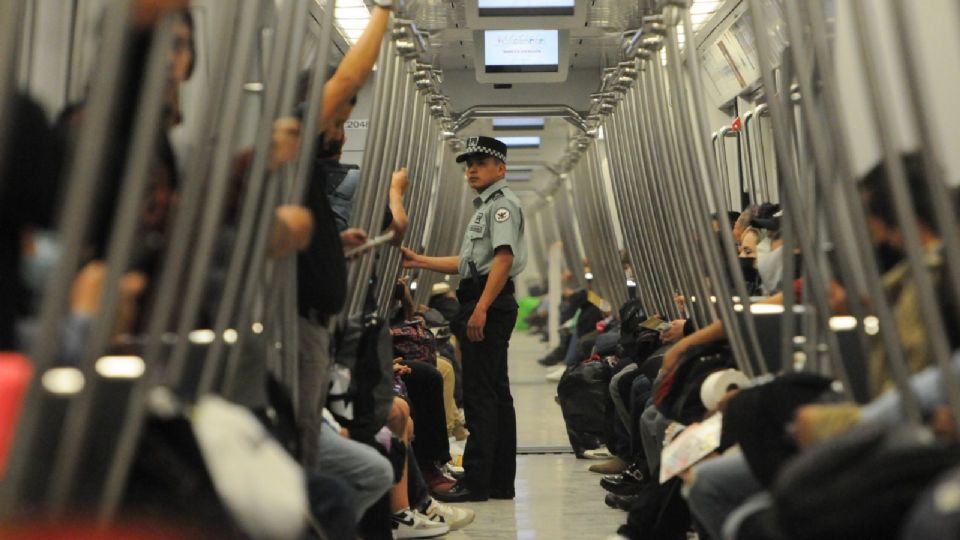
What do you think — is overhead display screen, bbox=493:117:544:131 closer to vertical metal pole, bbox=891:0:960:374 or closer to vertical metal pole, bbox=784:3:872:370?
vertical metal pole, bbox=784:3:872:370

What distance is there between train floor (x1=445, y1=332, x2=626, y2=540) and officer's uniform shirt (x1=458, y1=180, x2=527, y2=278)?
1.04m

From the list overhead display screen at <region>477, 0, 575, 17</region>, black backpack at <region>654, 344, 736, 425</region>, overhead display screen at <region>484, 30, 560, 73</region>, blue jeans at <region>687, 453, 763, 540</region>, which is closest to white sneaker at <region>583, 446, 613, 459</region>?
overhead display screen at <region>484, 30, 560, 73</region>

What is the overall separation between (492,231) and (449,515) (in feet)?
4.41

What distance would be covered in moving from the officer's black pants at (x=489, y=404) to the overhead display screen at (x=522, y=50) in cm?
182

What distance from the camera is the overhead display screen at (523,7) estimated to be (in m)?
6.13

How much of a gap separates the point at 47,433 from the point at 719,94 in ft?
25.6

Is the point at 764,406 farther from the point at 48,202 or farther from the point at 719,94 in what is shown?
the point at 719,94

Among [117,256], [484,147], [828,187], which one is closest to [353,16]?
[484,147]

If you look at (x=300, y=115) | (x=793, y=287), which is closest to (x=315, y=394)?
(x=300, y=115)

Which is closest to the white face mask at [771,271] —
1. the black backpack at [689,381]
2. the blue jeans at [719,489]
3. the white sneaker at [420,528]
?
the black backpack at [689,381]

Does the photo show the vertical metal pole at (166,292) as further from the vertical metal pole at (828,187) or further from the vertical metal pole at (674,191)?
the vertical metal pole at (674,191)

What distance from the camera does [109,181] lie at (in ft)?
5.91

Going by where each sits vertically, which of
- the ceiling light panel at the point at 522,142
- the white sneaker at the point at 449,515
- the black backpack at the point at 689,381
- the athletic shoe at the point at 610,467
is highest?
the ceiling light panel at the point at 522,142

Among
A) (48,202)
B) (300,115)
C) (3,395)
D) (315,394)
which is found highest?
(300,115)
